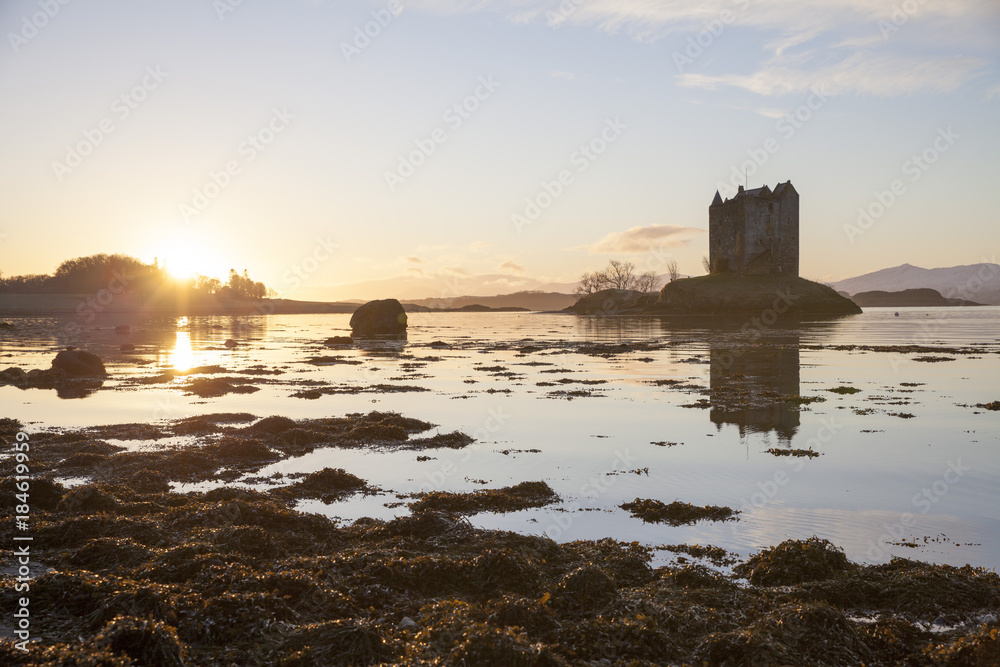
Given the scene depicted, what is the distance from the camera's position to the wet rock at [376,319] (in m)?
65.4

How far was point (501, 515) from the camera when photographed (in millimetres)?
8727

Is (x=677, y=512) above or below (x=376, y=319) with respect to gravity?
below

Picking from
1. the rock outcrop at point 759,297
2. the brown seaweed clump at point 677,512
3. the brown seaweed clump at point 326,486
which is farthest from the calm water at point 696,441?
the rock outcrop at point 759,297

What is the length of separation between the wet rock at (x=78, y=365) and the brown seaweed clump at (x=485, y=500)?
75.4 feet

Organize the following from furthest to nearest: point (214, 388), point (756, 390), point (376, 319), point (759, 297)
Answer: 1. point (759, 297)
2. point (376, 319)
3. point (214, 388)
4. point (756, 390)

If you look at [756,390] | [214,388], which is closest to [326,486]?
[214,388]

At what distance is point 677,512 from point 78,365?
87.8 ft

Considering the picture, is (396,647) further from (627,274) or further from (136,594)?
(627,274)

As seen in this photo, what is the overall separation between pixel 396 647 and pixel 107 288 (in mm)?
225111

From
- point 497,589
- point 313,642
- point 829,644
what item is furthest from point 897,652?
point 313,642

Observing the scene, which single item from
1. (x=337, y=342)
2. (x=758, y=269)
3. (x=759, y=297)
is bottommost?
(x=337, y=342)

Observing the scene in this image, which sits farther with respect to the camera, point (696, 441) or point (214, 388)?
point (214, 388)

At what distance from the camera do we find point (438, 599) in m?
6.09

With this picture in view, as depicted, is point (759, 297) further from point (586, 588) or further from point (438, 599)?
point (438, 599)
